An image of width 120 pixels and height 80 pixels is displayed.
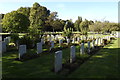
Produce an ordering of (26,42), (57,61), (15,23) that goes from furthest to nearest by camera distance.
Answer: (15,23)
(26,42)
(57,61)

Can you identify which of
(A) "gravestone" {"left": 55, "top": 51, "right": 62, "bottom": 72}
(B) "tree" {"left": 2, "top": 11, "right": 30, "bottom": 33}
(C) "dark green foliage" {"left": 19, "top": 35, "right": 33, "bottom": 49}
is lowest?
(A) "gravestone" {"left": 55, "top": 51, "right": 62, "bottom": 72}

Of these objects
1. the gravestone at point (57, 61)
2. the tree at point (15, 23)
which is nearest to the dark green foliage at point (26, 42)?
the gravestone at point (57, 61)

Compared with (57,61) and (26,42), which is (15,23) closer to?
(26,42)

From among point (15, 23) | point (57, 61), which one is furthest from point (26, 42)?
point (15, 23)

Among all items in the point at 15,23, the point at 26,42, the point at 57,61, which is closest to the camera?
Answer: the point at 57,61

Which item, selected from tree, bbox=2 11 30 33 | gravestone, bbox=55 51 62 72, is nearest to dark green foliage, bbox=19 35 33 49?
gravestone, bbox=55 51 62 72

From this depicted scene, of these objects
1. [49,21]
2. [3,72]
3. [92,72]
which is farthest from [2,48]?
[49,21]

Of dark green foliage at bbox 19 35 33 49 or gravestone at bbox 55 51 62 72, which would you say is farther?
dark green foliage at bbox 19 35 33 49

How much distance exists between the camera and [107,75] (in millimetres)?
6441

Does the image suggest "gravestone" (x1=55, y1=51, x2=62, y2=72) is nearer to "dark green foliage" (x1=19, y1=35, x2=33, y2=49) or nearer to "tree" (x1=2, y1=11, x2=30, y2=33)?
"dark green foliage" (x1=19, y1=35, x2=33, y2=49)

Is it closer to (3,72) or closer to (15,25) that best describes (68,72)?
(3,72)

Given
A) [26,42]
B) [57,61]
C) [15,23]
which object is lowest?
[57,61]

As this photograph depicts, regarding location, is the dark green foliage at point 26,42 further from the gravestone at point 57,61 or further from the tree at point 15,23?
the tree at point 15,23

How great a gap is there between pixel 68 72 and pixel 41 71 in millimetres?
1474
